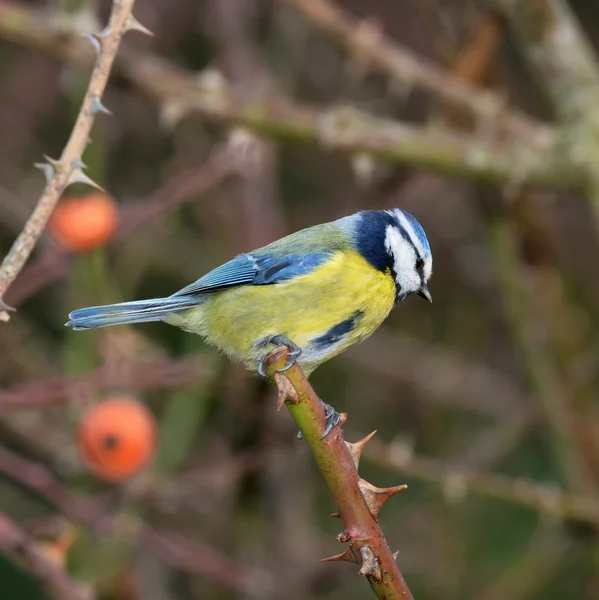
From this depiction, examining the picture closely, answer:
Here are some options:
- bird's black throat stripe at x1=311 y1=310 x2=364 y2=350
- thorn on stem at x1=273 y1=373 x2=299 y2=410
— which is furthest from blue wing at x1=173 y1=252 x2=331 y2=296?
thorn on stem at x1=273 y1=373 x2=299 y2=410

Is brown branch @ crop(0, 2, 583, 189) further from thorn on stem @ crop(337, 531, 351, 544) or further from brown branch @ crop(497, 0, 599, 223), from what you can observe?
thorn on stem @ crop(337, 531, 351, 544)

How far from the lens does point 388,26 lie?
6.15m

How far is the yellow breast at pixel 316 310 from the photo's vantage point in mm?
2754

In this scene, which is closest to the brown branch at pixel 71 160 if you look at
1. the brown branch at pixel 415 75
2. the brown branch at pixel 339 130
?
the brown branch at pixel 339 130

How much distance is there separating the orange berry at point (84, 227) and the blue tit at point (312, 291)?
220mm

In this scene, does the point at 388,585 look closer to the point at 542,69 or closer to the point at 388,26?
the point at 542,69

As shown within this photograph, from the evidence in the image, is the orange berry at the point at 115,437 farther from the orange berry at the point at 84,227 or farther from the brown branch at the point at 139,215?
the orange berry at the point at 84,227

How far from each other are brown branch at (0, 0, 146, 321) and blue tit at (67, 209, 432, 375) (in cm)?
102

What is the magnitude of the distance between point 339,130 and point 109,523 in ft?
5.54

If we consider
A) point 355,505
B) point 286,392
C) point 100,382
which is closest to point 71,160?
point 286,392

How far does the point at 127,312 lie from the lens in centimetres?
289

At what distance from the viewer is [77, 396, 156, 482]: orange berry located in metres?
3.13

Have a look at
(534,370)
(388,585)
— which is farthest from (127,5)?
(534,370)

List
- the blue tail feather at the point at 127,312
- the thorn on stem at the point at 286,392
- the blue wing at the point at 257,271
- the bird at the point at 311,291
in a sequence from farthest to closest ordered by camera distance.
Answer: the blue wing at the point at 257,271
the bird at the point at 311,291
the blue tail feather at the point at 127,312
the thorn on stem at the point at 286,392
